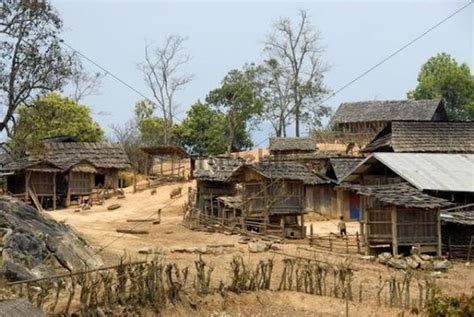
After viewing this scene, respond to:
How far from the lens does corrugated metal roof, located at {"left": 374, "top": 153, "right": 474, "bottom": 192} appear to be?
22.5 m

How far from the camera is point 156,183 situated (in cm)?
4059

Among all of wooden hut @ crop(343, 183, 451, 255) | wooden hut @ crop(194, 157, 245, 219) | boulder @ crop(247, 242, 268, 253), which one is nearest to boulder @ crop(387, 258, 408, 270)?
wooden hut @ crop(343, 183, 451, 255)

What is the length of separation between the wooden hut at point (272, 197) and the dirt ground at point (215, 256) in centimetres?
160

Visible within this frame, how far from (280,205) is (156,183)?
52.8ft

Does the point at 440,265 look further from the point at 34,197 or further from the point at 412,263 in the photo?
the point at 34,197

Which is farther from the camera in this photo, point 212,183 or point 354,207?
point 354,207

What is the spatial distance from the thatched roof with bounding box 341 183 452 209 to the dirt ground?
2.15m

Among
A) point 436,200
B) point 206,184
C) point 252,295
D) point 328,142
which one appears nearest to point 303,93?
point 328,142

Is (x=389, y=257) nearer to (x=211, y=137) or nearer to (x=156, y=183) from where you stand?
(x=156, y=183)

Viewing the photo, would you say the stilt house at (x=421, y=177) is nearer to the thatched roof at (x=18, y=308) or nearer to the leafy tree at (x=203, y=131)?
the thatched roof at (x=18, y=308)

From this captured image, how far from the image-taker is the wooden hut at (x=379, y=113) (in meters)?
45.3

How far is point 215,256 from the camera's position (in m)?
20.5

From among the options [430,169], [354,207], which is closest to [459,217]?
[430,169]

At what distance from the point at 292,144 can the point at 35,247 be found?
30283 millimetres
